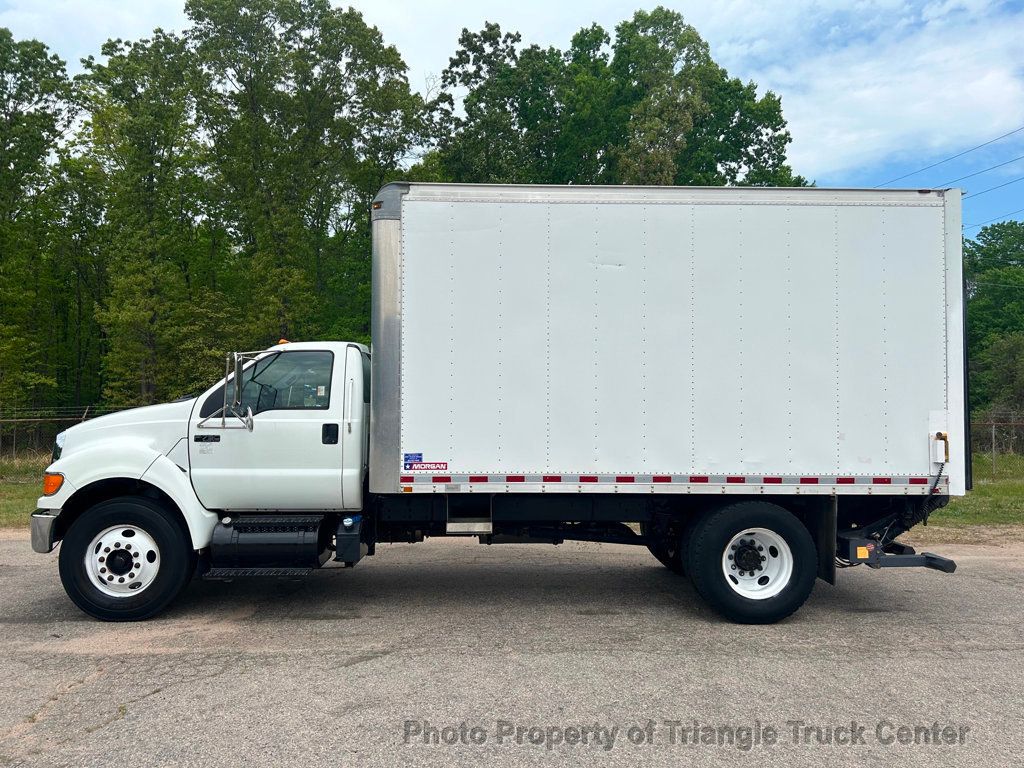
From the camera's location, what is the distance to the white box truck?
5.79m

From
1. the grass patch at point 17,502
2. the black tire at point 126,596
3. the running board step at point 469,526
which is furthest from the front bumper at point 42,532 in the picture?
the grass patch at point 17,502

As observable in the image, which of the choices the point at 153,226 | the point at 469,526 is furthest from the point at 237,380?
the point at 153,226

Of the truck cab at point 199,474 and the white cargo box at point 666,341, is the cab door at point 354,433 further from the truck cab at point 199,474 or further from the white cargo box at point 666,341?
the white cargo box at point 666,341

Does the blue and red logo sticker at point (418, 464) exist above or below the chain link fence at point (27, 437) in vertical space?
above

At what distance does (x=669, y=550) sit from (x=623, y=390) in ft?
7.20

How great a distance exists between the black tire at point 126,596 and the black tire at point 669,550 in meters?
3.91

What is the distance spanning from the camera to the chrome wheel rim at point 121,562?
19.0 ft

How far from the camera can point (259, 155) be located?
27.0 m

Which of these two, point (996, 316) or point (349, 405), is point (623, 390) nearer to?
point (349, 405)

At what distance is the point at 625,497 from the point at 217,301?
2370 centimetres

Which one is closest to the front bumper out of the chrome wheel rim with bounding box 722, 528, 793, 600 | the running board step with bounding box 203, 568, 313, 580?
the running board step with bounding box 203, 568, 313, 580

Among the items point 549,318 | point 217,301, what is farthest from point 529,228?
point 217,301

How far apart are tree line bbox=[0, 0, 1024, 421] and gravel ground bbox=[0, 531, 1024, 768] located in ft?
66.5

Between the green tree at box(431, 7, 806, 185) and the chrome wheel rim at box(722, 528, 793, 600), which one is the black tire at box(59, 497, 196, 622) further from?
the green tree at box(431, 7, 806, 185)
